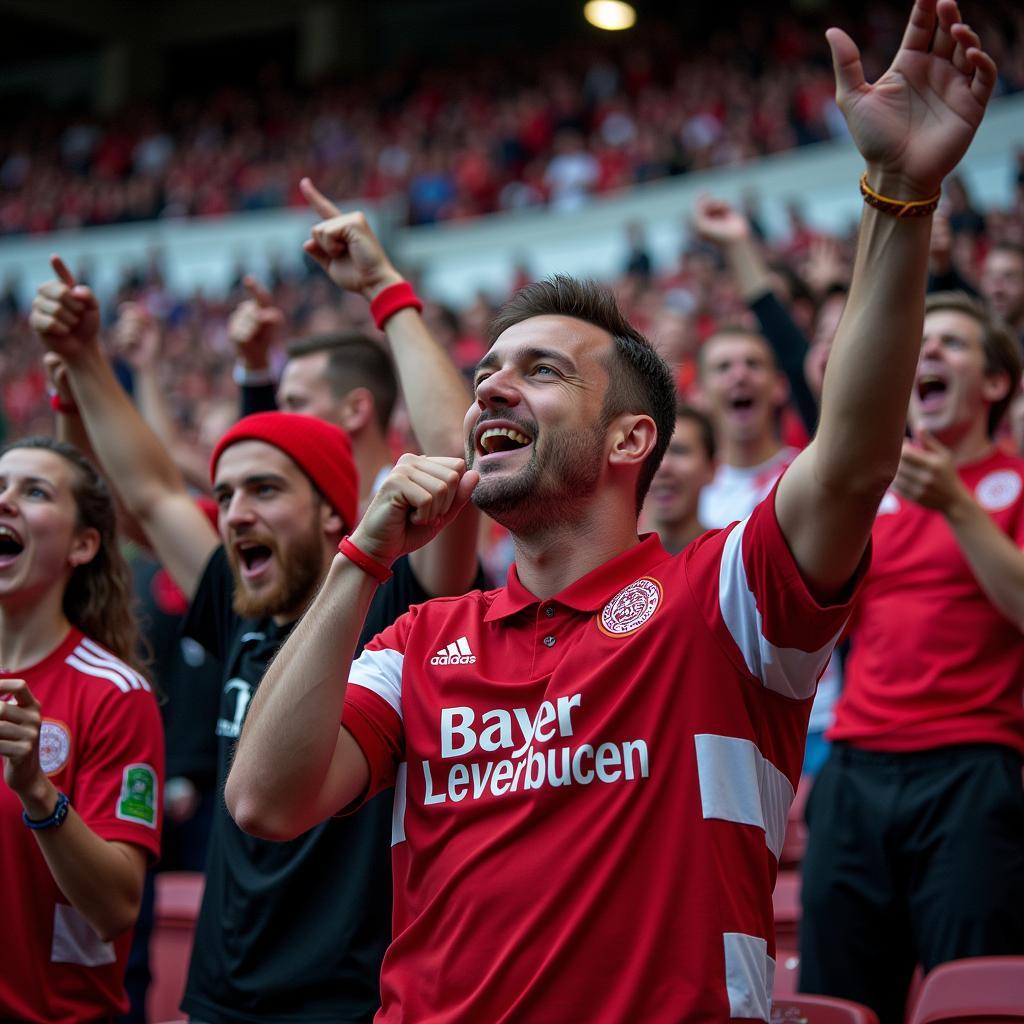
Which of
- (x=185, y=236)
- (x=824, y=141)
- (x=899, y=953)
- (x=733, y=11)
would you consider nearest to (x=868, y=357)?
(x=899, y=953)

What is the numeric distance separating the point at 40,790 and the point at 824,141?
1225 centimetres

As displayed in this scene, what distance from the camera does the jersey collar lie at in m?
2.07

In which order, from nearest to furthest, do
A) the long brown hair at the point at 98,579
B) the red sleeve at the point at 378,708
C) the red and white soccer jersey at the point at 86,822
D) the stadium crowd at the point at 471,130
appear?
the red sleeve at the point at 378,708 < the red and white soccer jersey at the point at 86,822 < the long brown hair at the point at 98,579 < the stadium crowd at the point at 471,130

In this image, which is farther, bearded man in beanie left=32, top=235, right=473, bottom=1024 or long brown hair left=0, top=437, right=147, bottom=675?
long brown hair left=0, top=437, right=147, bottom=675

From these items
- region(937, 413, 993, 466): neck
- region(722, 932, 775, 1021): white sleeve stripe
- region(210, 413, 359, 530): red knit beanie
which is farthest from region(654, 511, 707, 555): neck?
region(722, 932, 775, 1021): white sleeve stripe

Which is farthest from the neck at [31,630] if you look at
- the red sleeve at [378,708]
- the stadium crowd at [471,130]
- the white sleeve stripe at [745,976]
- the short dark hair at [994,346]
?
the stadium crowd at [471,130]

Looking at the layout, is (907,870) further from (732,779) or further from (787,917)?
(732,779)

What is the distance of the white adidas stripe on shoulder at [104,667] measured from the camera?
2846 mm

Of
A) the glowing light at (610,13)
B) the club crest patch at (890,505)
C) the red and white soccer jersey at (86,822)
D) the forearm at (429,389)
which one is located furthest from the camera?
the glowing light at (610,13)

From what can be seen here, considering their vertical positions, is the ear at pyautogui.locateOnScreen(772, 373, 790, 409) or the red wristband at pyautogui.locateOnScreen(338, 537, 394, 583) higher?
the ear at pyautogui.locateOnScreen(772, 373, 790, 409)

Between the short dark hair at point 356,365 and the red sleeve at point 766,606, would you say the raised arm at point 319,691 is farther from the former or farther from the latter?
the short dark hair at point 356,365

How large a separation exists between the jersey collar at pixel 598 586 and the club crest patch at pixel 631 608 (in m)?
0.02

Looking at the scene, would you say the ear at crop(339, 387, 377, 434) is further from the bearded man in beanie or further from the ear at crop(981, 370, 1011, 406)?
the ear at crop(981, 370, 1011, 406)

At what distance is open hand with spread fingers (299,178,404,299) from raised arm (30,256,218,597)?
0.66 metres
